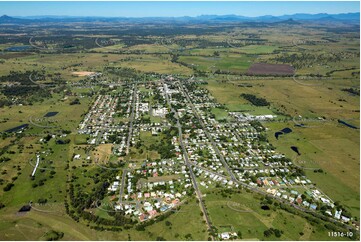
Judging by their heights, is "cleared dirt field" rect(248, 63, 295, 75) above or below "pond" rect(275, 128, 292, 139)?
above

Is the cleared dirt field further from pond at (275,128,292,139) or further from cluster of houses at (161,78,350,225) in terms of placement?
pond at (275,128,292,139)

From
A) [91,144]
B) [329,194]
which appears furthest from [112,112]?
[329,194]

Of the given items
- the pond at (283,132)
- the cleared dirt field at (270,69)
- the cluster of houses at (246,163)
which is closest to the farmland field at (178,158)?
the cluster of houses at (246,163)

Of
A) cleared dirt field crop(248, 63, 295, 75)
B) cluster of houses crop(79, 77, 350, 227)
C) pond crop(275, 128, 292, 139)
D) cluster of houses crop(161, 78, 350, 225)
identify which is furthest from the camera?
cleared dirt field crop(248, 63, 295, 75)

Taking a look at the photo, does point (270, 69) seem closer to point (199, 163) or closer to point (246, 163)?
point (246, 163)

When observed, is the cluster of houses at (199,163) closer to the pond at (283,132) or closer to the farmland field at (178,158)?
the farmland field at (178,158)

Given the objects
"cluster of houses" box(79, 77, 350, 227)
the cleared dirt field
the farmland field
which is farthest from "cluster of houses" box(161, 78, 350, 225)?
the cleared dirt field

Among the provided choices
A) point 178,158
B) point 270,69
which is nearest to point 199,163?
point 178,158

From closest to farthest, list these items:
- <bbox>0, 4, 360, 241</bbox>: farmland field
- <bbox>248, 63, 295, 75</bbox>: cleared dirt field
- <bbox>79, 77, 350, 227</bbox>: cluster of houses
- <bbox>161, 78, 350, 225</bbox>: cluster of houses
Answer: <bbox>0, 4, 360, 241</bbox>: farmland field, <bbox>79, 77, 350, 227</bbox>: cluster of houses, <bbox>161, 78, 350, 225</bbox>: cluster of houses, <bbox>248, 63, 295, 75</bbox>: cleared dirt field

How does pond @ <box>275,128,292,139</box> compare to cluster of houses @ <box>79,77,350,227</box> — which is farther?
pond @ <box>275,128,292,139</box>

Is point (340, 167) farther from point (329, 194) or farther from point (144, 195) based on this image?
point (144, 195)
